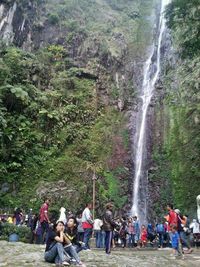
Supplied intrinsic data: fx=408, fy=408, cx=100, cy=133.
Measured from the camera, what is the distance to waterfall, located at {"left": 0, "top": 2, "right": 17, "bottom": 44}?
30.9 m

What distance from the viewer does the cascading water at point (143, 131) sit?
75.8 ft

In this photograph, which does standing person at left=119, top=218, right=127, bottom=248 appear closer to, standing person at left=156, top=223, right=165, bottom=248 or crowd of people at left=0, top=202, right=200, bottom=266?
crowd of people at left=0, top=202, right=200, bottom=266

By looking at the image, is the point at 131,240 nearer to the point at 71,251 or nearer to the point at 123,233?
the point at 123,233

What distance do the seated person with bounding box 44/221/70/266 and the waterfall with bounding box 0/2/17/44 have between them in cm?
2490

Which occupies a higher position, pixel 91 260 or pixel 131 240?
pixel 131 240

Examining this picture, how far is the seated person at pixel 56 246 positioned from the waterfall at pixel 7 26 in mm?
24903

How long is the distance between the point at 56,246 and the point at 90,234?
3.75 meters

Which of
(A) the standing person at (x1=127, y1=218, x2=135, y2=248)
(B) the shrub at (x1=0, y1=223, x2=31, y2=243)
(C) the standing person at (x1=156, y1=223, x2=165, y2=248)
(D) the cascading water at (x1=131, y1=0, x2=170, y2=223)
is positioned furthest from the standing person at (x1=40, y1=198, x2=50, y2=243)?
(D) the cascading water at (x1=131, y1=0, x2=170, y2=223)

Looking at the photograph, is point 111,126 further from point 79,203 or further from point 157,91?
point 79,203

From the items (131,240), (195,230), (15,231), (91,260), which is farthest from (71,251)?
(195,230)

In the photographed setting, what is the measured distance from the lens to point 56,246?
8.22m

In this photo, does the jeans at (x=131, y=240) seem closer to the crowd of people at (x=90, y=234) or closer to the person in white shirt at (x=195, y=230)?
the crowd of people at (x=90, y=234)

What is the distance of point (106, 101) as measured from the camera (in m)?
30.1

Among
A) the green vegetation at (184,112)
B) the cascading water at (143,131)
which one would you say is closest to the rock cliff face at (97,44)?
the cascading water at (143,131)
